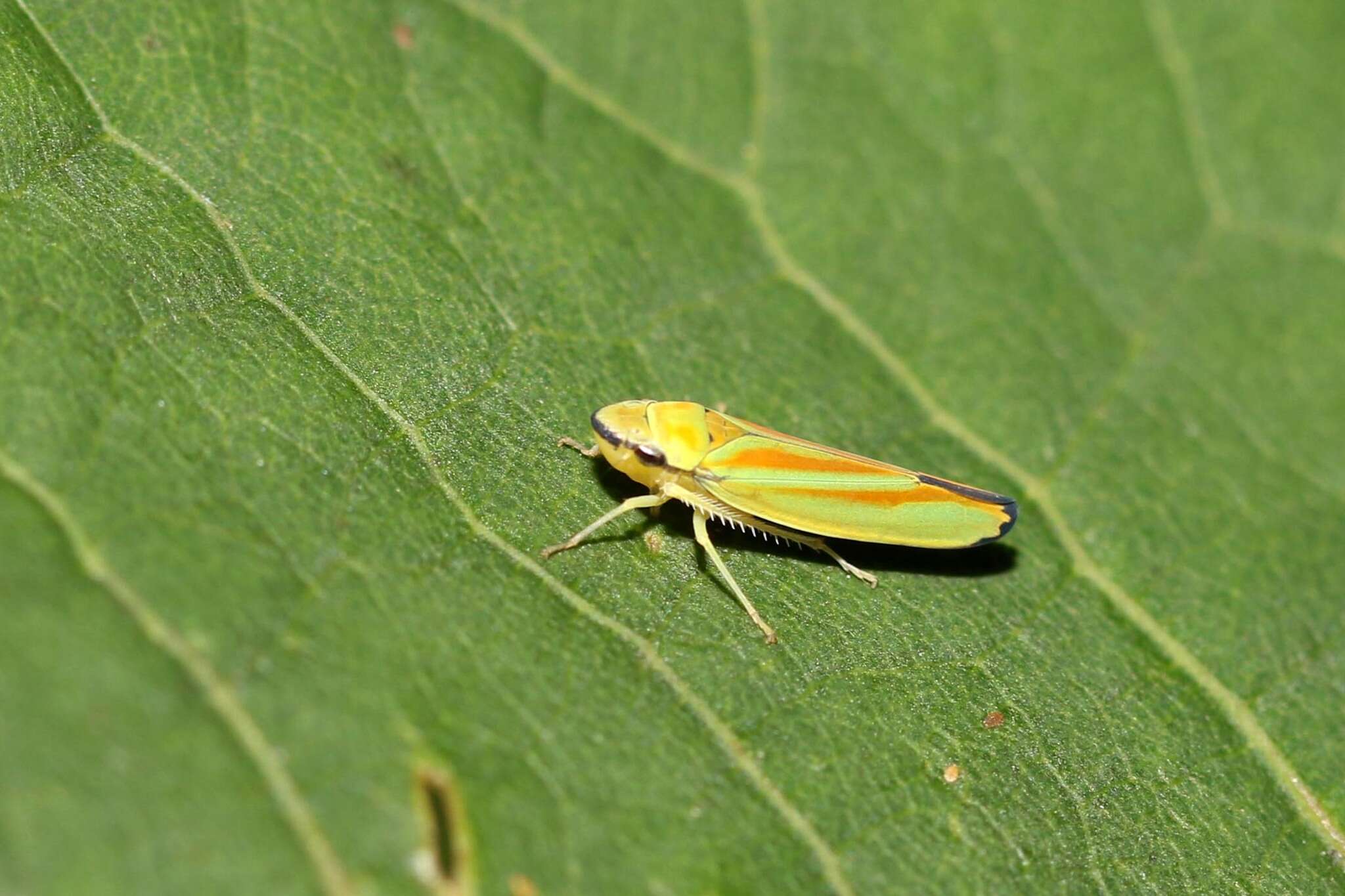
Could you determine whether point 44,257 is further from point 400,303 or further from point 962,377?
point 962,377

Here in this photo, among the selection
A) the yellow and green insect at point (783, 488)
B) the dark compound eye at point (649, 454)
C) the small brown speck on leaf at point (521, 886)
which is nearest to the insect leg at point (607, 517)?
the yellow and green insect at point (783, 488)

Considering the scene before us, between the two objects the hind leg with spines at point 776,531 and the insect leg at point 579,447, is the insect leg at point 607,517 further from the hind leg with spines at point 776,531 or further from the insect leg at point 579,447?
the insect leg at point 579,447

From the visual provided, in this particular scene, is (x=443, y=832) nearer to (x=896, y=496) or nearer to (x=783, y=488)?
(x=783, y=488)

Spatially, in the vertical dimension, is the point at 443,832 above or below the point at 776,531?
below

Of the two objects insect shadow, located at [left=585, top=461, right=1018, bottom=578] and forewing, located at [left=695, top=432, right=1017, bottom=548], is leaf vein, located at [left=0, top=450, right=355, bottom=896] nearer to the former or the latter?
insect shadow, located at [left=585, top=461, right=1018, bottom=578]

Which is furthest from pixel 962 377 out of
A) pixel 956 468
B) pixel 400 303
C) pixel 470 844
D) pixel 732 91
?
pixel 470 844

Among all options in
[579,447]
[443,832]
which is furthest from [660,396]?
[443,832]
